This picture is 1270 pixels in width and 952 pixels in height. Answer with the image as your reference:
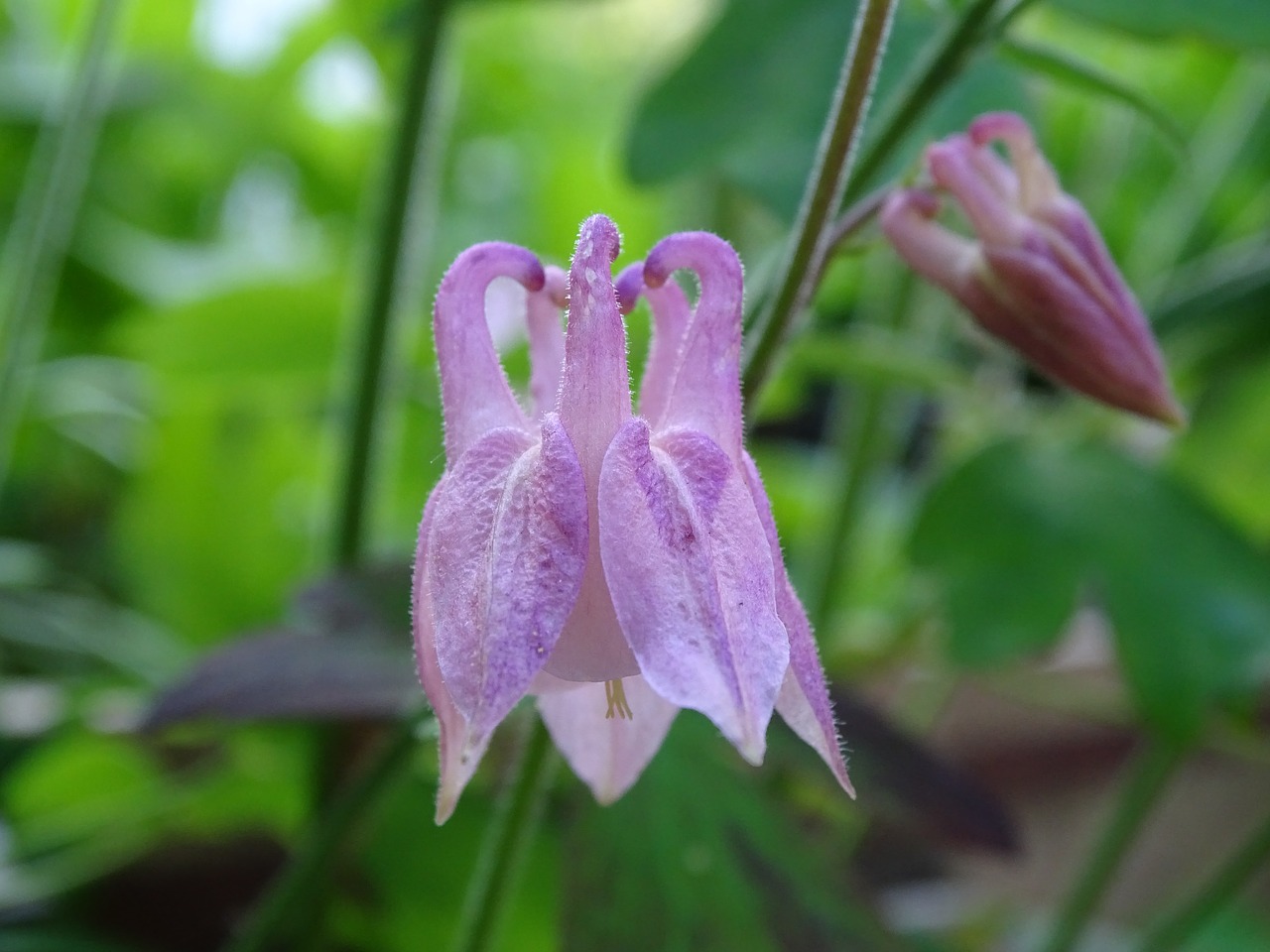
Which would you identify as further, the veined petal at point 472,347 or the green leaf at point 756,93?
the green leaf at point 756,93

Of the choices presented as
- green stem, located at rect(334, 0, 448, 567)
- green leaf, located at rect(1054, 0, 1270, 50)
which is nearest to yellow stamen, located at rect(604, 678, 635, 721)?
green stem, located at rect(334, 0, 448, 567)

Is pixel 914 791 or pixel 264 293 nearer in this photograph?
pixel 914 791

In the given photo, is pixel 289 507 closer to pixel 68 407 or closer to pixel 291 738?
pixel 68 407

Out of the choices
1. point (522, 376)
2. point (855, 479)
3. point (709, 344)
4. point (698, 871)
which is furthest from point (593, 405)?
point (855, 479)

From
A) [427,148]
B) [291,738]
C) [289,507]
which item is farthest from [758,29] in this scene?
[289,507]

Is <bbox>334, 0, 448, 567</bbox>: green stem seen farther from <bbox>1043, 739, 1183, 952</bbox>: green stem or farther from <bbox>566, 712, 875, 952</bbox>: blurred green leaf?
<bbox>1043, 739, 1183, 952</bbox>: green stem

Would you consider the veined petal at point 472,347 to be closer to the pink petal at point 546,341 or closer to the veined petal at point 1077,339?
the pink petal at point 546,341

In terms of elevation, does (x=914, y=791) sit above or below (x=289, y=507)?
above

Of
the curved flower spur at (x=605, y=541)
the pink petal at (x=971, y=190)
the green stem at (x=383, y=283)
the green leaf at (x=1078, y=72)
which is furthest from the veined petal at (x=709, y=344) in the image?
the green stem at (x=383, y=283)
